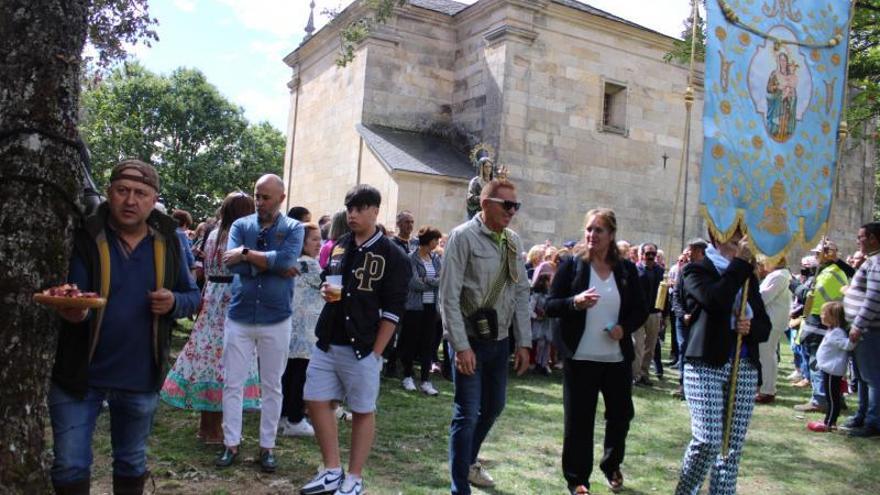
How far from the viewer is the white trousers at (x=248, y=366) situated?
5.23m

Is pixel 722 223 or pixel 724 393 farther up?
pixel 722 223

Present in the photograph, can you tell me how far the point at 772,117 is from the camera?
5.01 meters

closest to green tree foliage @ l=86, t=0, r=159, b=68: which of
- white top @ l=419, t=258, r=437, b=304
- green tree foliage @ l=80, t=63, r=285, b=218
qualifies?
white top @ l=419, t=258, r=437, b=304

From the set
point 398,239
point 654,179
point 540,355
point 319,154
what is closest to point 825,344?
point 540,355

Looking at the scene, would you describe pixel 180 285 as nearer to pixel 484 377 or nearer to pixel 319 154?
pixel 484 377

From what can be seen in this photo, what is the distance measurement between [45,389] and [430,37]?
1757 cm

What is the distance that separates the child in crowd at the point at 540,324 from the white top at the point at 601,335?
5954 mm

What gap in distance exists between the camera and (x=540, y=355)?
439 inches

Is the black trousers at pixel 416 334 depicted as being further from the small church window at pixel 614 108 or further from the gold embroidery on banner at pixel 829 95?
the small church window at pixel 614 108

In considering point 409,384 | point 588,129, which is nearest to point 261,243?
point 409,384

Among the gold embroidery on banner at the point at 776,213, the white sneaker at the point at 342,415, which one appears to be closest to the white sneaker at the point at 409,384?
the white sneaker at the point at 342,415

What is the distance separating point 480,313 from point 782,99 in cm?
261

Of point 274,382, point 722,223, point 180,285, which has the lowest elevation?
point 274,382

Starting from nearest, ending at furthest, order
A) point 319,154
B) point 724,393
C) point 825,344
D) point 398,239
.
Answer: point 724,393, point 825,344, point 398,239, point 319,154
